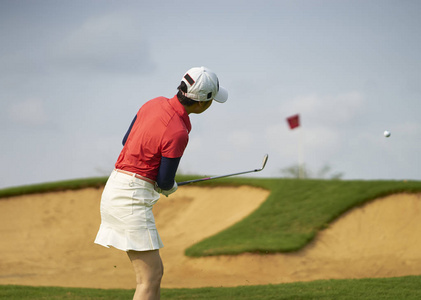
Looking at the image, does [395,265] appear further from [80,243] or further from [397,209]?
[80,243]

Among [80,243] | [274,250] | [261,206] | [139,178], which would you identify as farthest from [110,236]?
[80,243]

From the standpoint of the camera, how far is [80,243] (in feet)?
54.9

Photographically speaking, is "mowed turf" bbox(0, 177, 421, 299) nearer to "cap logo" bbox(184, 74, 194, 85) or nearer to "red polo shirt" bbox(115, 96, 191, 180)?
"red polo shirt" bbox(115, 96, 191, 180)

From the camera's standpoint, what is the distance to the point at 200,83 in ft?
14.9

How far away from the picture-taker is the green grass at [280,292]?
8.21m

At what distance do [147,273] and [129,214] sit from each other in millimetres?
530

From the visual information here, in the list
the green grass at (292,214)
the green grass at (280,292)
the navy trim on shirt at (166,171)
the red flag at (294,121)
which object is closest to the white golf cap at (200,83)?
the navy trim on shirt at (166,171)

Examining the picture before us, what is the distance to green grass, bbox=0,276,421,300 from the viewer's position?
26.9 feet

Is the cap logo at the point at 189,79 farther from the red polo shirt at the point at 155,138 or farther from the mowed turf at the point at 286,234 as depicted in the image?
the mowed turf at the point at 286,234

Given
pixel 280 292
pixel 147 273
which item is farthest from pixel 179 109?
pixel 280 292

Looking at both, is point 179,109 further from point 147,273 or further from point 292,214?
point 292,214

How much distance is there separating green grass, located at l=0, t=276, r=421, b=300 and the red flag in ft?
37.7

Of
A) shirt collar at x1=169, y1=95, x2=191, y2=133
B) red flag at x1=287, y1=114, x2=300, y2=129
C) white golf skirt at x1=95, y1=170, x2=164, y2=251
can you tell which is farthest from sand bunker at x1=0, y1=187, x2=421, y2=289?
shirt collar at x1=169, y1=95, x2=191, y2=133

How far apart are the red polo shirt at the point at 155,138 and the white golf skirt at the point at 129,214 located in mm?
123
